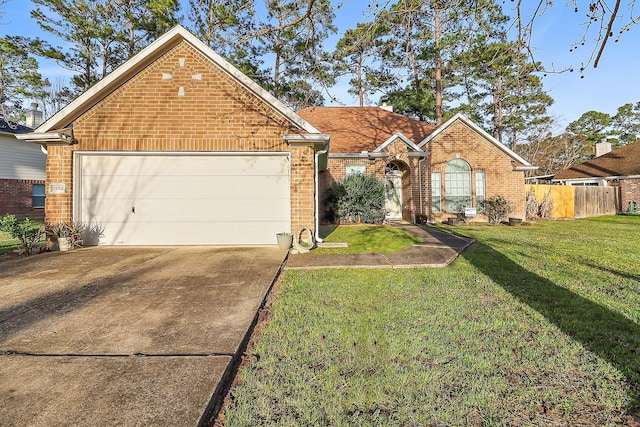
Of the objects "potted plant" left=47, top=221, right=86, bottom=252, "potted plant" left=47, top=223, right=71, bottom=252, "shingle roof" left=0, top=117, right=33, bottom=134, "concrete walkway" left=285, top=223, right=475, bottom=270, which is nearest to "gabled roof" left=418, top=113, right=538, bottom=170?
"concrete walkway" left=285, top=223, right=475, bottom=270

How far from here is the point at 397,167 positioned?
1441 centimetres

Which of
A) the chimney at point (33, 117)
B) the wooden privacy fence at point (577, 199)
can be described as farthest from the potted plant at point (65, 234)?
the chimney at point (33, 117)

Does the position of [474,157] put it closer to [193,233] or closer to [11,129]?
[193,233]

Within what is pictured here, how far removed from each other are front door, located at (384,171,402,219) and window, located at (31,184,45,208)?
1923 centimetres

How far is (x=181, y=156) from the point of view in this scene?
7.86 metres

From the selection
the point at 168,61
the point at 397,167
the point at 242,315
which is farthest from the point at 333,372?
the point at 397,167

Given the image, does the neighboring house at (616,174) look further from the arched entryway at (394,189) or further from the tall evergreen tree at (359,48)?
the tall evergreen tree at (359,48)

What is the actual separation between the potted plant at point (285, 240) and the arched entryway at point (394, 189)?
315 inches

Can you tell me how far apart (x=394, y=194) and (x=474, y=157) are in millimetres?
4144

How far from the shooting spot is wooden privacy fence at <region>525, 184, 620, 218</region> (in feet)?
53.2

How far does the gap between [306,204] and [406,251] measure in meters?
2.70

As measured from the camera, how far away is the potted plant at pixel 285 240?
24.0 feet

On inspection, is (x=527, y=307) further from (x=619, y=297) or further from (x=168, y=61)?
(x=168, y=61)

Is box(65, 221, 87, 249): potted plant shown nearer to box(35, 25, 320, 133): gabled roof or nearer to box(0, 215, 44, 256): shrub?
box(0, 215, 44, 256): shrub
